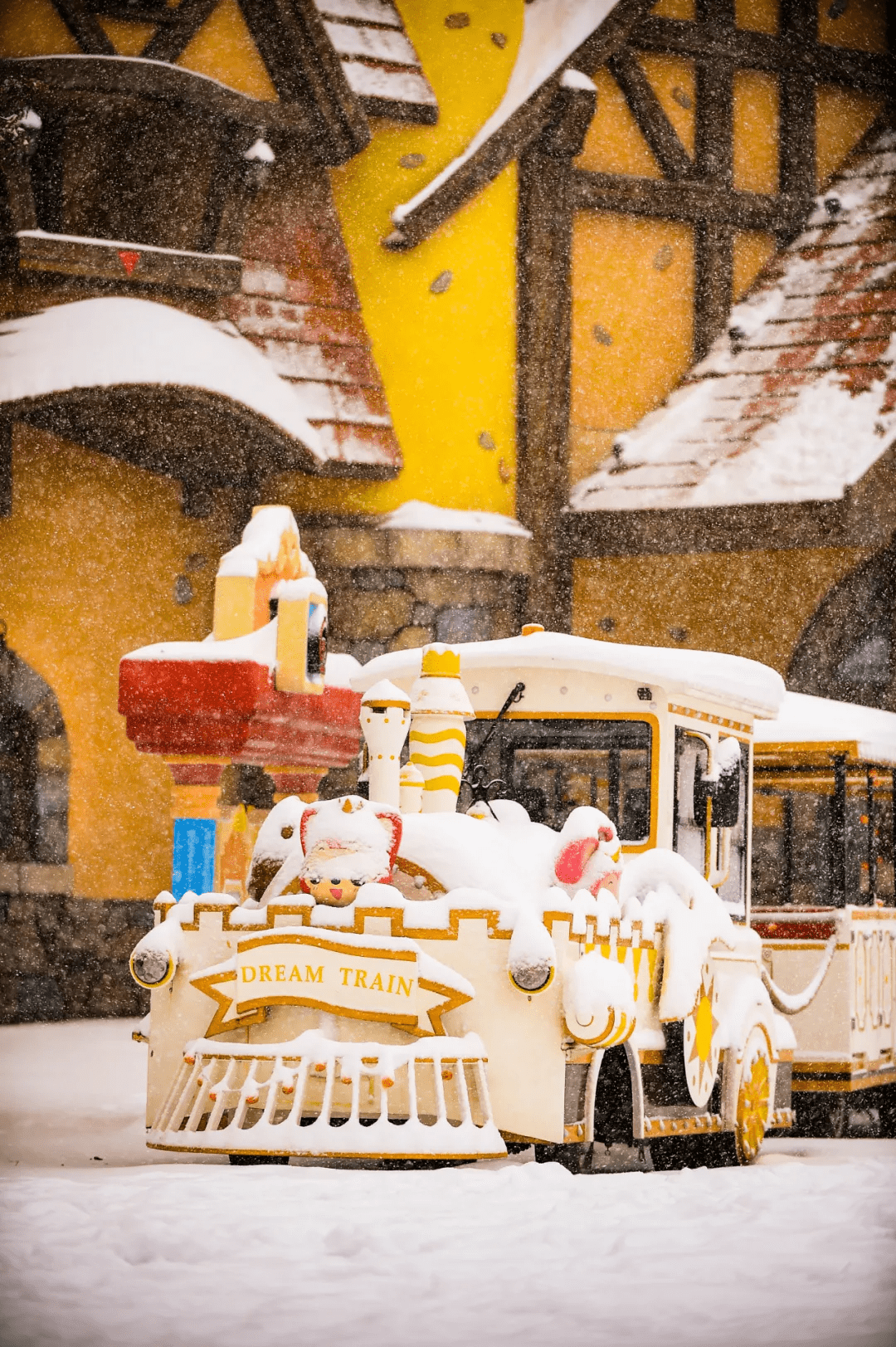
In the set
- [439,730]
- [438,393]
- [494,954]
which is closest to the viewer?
[494,954]

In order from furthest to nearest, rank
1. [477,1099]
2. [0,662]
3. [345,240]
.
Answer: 1. [345,240]
2. [0,662]
3. [477,1099]

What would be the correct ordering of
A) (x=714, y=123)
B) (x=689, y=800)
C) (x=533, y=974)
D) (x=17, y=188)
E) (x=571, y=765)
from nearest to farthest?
(x=533, y=974) → (x=689, y=800) → (x=571, y=765) → (x=17, y=188) → (x=714, y=123)

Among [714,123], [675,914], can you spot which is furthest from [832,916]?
[714,123]

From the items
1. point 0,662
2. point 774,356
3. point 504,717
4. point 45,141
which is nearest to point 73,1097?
point 504,717

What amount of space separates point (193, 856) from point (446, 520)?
7.29 metres

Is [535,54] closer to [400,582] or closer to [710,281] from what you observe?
[710,281]

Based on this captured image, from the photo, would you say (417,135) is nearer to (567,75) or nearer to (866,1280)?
(567,75)

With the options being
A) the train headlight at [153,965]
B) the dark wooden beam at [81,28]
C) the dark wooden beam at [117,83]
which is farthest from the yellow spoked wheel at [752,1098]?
the dark wooden beam at [81,28]

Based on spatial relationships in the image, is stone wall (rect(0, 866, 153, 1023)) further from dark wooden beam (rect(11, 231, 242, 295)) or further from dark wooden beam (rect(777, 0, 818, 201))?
dark wooden beam (rect(777, 0, 818, 201))

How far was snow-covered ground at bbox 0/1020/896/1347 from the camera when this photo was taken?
165 inches

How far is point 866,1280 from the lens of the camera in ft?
15.4

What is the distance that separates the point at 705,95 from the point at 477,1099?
43.8ft

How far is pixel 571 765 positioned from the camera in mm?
8508

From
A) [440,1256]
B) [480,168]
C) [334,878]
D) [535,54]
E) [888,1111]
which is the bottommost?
[888,1111]
